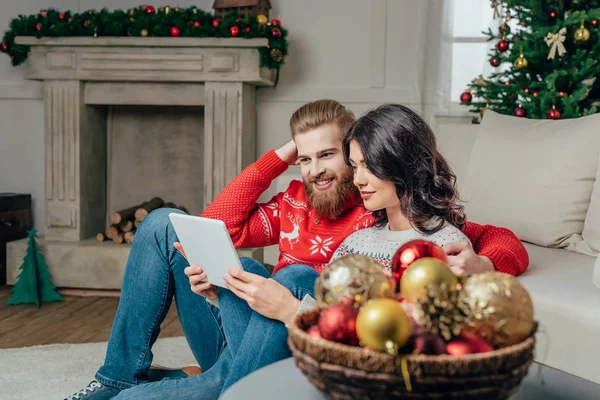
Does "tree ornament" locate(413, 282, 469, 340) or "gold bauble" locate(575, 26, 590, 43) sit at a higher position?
"gold bauble" locate(575, 26, 590, 43)

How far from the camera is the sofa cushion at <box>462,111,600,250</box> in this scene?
196 cm

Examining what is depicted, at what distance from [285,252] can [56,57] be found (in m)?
2.13

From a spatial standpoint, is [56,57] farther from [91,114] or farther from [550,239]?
[550,239]

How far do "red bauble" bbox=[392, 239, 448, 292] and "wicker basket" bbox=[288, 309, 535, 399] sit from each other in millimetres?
217

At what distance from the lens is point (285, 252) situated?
169cm

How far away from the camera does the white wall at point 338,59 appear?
3.59 meters

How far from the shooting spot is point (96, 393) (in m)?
1.56

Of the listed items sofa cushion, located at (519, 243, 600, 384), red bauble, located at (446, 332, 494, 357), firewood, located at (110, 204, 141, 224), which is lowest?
firewood, located at (110, 204, 141, 224)

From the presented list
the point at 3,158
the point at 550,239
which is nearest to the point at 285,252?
the point at 550,239

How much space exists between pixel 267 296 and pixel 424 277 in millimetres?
509

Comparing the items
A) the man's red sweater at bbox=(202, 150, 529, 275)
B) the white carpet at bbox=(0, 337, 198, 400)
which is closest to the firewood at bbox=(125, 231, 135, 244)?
the white carpet at bbox=(0, 337, 198, 400)

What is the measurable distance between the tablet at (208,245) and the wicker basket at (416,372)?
59 centimetres

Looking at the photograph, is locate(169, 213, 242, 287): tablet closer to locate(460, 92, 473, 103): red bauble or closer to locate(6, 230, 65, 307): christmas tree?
locate(6, 230, 65, 307): christmas tree

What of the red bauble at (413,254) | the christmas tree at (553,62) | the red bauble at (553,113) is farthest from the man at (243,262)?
the christmas tree at (553,62)
